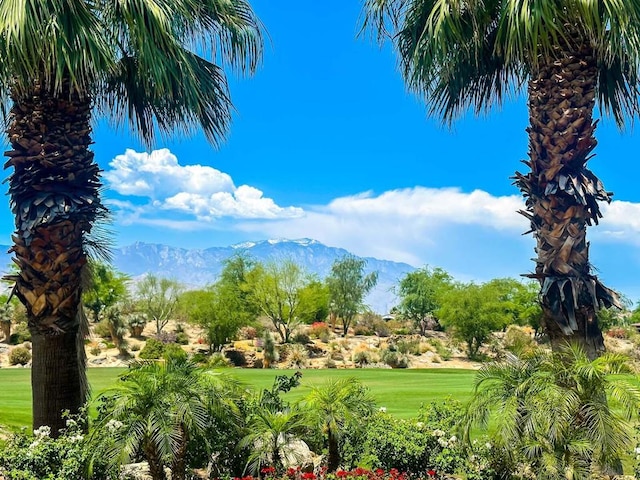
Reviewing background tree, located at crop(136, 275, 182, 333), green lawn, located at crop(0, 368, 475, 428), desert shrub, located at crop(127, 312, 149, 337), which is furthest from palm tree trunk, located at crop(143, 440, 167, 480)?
background tree, located at crop(136, 275, 182, 333)

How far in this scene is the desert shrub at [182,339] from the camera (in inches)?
1825

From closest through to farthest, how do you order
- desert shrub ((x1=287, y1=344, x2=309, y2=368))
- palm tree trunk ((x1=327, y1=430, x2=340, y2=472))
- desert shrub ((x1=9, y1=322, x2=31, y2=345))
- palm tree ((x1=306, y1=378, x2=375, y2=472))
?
1. palm tree ((x1=306, y1=378, x2=375, y2=472))
2. palm tree trunk ((x1=327, y1=430, x2=340, y2=472))
3. desert shrub ((x1=287, y1=344, x2=309, y2=368))
4. desert shrub ((x1=9, y1=322, x2=31, y2=345))

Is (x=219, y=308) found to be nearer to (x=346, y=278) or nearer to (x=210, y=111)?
(x=346, y=278)

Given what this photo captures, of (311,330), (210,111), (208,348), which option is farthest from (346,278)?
(210,111)

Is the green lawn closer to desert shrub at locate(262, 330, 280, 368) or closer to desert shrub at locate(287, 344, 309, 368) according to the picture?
desert shrub at locate(262, 330, 280, 368)

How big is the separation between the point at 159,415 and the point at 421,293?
53163 mm

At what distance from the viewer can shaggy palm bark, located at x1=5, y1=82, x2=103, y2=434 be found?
327 inches

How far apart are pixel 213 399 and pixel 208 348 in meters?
36.3

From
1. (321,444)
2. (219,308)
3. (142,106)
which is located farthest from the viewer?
(219,308)

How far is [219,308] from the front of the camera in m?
41.3

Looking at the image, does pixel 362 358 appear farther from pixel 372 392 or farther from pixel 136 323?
pixel 372 392

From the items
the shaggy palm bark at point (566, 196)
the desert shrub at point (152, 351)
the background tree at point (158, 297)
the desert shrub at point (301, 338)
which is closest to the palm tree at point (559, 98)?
the shaggy palm bark at point (566, 196)

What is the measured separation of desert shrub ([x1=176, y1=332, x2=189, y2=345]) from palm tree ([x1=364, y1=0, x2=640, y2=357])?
130 feet

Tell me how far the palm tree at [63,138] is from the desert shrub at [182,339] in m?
38.2
